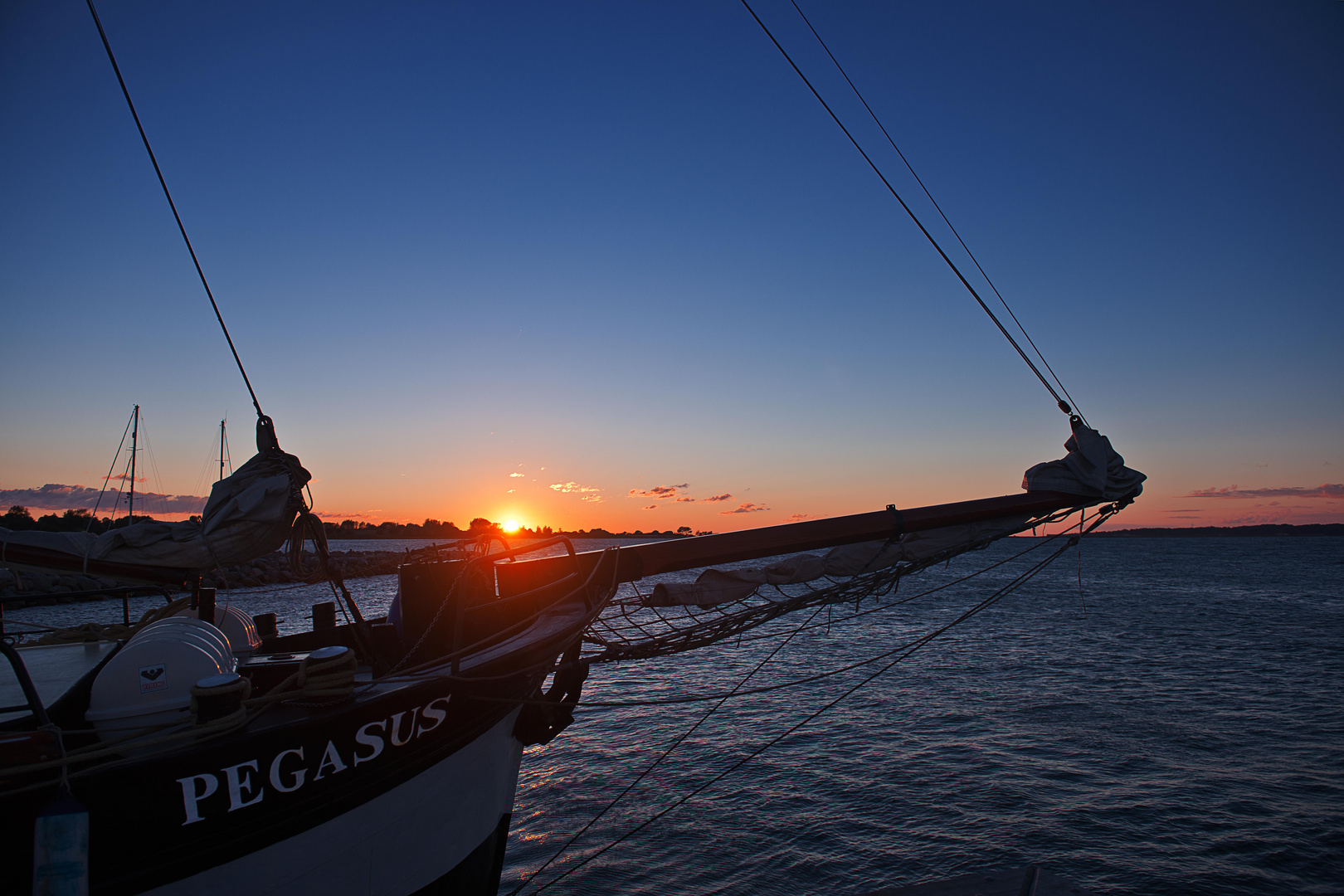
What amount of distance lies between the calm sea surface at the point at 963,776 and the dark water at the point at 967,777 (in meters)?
0.04

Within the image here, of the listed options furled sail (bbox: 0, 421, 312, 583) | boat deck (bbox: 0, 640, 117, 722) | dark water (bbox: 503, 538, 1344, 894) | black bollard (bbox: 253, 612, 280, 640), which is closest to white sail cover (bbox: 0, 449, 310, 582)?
furled sail (bbox: 0, 421, 312, 583)

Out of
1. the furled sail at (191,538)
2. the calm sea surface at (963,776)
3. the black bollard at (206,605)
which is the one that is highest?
the furled sail at (191,538)

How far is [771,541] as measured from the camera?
21.6 ft

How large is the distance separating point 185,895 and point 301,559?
11.0ft

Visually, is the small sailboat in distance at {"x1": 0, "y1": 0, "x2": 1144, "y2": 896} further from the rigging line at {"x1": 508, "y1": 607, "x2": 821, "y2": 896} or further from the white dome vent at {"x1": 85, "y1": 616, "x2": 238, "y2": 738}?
the rigging line at {"x1": 508, "y1": 607, "x2": 821, "y2": 896}

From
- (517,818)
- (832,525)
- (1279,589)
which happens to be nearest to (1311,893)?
(832,525)

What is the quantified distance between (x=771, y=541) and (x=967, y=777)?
8.22 metres

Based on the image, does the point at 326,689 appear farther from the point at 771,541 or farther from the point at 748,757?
the point at 748,757

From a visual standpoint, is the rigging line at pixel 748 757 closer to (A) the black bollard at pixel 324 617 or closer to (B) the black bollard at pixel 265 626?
(A) the black bollard at pixel 324 617

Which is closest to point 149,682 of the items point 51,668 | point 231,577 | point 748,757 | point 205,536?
point 51,668

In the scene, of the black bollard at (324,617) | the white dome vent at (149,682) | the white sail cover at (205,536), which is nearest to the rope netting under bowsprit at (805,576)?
the black bollard at (324,617)

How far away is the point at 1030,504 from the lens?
6.91 meters

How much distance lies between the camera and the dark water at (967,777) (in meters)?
8.85

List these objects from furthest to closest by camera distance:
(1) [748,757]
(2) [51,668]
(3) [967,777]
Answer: (1) [748,757], (3) [967,777], (2) [51,668]
